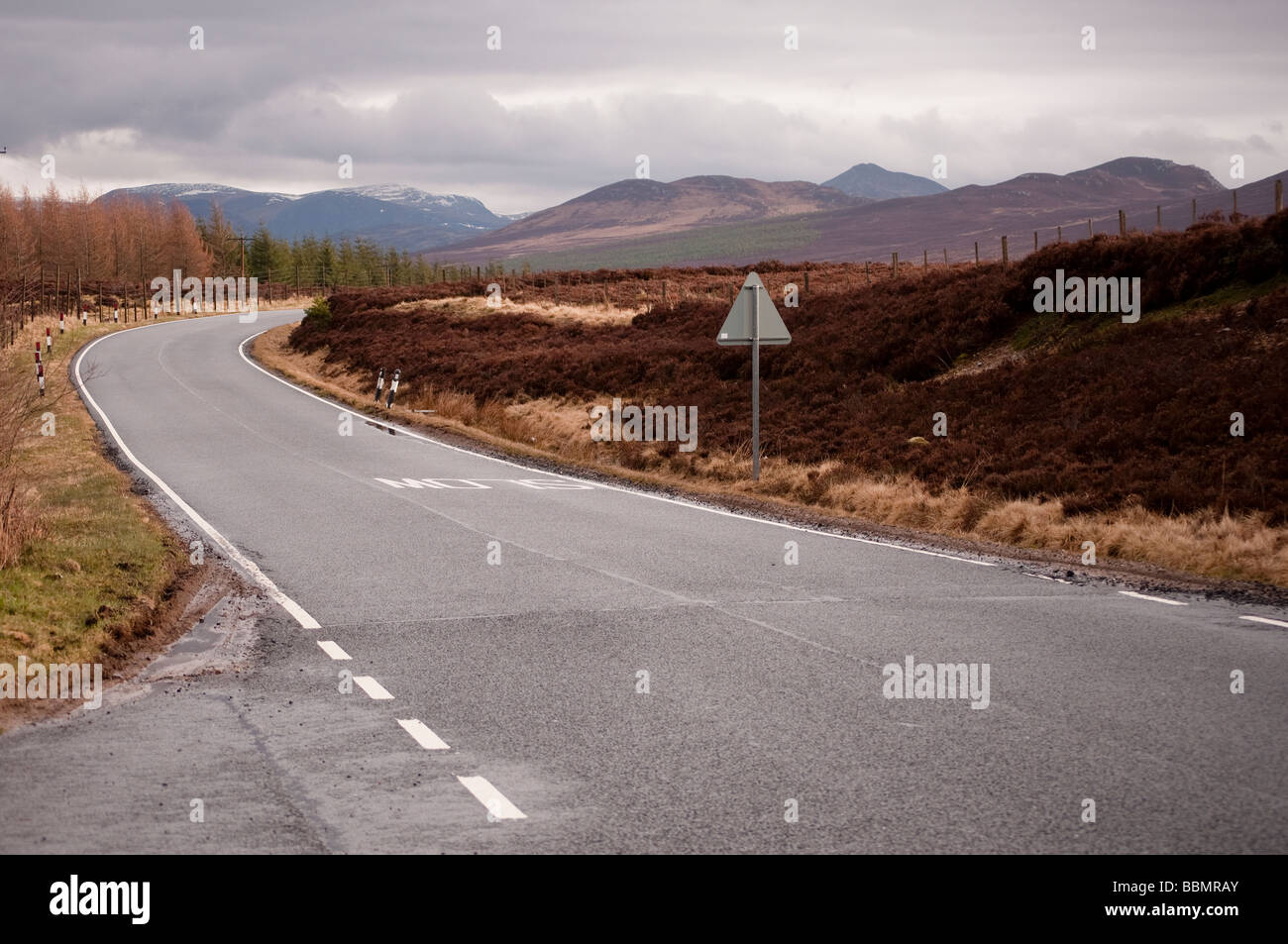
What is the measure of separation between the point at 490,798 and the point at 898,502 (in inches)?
489

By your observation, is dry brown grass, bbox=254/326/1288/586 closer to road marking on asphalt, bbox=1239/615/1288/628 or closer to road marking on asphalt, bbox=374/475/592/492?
road marking on asphalt, bbox=374/475/592/492

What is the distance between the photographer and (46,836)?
489 cm

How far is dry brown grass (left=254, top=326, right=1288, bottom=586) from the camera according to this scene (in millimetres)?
12320

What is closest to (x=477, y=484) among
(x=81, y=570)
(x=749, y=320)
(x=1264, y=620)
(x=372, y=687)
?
(x=749, y=320)

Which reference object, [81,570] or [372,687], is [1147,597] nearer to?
[372,687]

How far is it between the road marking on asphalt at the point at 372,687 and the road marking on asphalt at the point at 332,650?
62 centimetres

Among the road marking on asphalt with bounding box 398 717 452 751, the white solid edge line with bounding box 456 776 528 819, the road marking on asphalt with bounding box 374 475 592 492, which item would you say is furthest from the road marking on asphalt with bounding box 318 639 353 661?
the road marking on asphalt with bounding box 374 475 592 492

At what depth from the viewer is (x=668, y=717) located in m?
6.73

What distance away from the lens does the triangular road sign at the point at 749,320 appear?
59.6 feet

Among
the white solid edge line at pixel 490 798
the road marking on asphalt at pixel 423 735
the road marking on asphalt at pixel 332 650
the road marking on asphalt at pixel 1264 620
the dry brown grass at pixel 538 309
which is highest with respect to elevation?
the dry brown grass at pixel 538 309

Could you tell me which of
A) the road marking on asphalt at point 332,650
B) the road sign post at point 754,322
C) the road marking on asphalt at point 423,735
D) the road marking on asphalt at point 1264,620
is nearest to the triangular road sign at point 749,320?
the road sign post at point 754,322

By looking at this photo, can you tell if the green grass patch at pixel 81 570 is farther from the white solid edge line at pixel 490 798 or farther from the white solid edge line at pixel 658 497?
the white solid edge line at pixel 658 497

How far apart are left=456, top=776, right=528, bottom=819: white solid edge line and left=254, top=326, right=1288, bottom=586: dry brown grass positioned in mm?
8749

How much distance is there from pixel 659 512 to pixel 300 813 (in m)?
11.1
